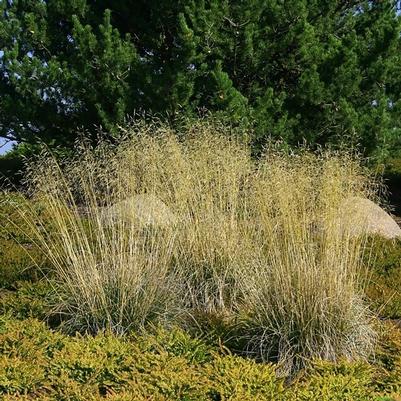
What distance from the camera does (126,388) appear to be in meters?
3.48

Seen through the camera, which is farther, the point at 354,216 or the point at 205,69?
the point at 205,69

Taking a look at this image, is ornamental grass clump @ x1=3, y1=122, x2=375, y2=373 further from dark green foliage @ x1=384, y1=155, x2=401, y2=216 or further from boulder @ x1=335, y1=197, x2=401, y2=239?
dark green foliage @ x1=384, y1=155, x2=401, y2=216

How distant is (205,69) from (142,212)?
4215 mm

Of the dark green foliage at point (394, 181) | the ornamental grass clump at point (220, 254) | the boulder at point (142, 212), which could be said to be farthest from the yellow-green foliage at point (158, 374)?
the dark green foliage at point (394, 181)

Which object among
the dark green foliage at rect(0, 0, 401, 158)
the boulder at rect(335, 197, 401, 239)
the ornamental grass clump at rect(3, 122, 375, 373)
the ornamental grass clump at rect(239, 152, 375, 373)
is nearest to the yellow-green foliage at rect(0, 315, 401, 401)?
the ornamental grass clump at rect(239, 152, 375, 373)

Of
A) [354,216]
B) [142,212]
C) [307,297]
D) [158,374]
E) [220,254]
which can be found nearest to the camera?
[158,374]

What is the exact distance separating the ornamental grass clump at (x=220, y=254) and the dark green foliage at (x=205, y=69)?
10.0 feet

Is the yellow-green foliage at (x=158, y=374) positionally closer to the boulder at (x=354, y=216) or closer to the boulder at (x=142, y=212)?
the boulder at (x=354, y=216)

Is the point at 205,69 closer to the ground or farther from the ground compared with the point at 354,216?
farther from the ground

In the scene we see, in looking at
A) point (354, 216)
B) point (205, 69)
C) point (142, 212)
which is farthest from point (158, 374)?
point (205, 69)

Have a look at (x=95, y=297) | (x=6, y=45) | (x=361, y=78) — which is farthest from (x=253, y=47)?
(x=95, y=297)

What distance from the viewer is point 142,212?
5.42 m

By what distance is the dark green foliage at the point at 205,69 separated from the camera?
9.11 m

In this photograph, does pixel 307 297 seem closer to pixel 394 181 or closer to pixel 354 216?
pixel 354 216
